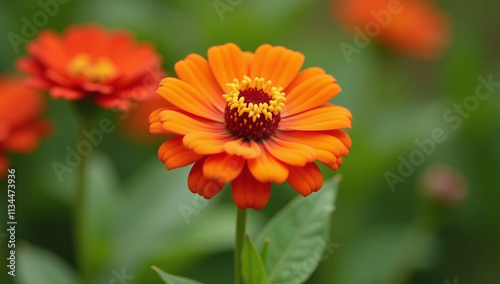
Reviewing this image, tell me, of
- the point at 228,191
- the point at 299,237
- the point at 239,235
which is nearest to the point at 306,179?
the point at 239,235

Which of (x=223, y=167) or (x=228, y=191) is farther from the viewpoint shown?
(x=228, y=191)

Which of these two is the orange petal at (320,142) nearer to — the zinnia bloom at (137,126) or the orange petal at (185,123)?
the orange petal at (185,123)

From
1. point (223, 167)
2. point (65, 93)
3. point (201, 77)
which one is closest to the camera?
point (223, 167)

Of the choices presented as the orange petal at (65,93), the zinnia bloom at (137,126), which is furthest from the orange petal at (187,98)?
the zinnia bloom at (137,126)

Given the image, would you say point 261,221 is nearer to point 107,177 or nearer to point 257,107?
point 107,177

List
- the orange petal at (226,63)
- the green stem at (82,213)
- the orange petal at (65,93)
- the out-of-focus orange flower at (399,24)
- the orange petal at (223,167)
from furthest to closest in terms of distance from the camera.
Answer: the out-of-focus orange flower at (399,24) → the green stem at (82,213) → the orange petal at (65,93) → the orange petal at (226,63) → the orange petal at (223,167)

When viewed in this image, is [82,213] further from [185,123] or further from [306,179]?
[306,179]

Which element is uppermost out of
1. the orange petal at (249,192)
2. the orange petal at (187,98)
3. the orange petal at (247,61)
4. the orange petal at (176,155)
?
the orange petal at (247,61)

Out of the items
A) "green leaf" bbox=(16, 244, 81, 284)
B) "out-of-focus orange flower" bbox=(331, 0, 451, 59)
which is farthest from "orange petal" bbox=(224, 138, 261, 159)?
"out-of-focus orange flower" bbox=(331, 0, 451, 59)
